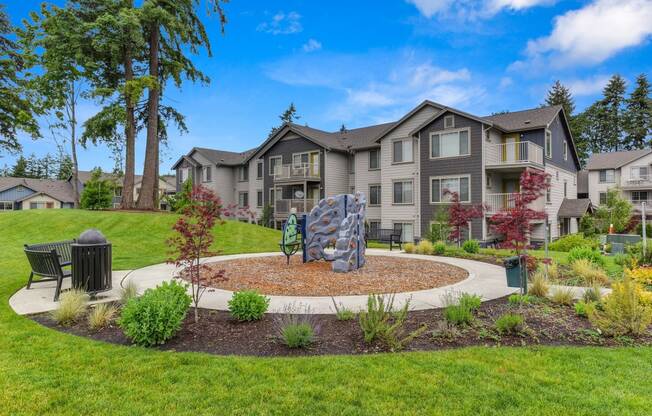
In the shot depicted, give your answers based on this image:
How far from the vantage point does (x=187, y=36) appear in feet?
76.7

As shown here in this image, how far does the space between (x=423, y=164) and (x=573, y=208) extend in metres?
11.5

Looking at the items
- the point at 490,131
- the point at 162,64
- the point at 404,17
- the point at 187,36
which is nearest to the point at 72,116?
the point at 162,64

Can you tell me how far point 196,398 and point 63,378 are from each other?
1.45 metres

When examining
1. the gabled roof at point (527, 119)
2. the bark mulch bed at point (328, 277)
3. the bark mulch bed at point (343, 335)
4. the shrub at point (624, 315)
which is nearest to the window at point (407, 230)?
the gabled roof at point (527, 119)

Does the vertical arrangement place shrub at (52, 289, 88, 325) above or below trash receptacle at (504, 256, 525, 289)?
below

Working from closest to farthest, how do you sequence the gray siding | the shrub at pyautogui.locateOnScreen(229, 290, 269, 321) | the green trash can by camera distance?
the shrub at pyautogui.locateOnScreen(229, 290, 269, 321)
the green trash can
the gray siding

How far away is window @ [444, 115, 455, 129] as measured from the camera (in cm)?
2184

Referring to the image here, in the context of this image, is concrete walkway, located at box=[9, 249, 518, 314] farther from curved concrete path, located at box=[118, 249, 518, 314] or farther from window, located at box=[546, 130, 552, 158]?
window, located at box=[546, 130, 552, 158]

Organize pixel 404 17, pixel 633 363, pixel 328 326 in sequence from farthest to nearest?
pixel 404 17 → pixel 328 326 → pixel 633 363

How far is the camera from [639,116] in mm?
51594

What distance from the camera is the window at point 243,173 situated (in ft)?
113

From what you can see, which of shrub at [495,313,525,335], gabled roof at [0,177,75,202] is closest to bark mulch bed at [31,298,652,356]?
shrub at [495,313,525,335]

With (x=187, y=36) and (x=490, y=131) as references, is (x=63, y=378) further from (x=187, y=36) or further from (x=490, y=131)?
(x=187, y=36)

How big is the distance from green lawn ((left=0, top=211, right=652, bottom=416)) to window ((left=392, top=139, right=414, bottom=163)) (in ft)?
66.7
